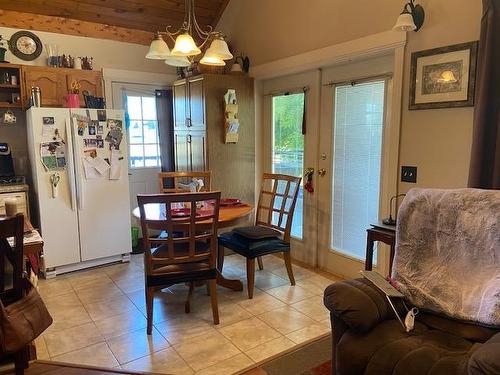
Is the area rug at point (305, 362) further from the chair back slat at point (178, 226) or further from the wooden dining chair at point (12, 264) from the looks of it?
the wooden dining chair at point (12, 264)

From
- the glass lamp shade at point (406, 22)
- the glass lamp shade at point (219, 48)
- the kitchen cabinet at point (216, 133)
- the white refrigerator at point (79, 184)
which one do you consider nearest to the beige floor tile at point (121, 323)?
the white refrigerator at point (79, 184)

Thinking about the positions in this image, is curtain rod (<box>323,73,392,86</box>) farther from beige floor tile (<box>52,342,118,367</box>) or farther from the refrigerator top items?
the refrigerator top items

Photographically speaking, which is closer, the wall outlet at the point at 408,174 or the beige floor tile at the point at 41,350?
the beige floor tile at the point at 41,350

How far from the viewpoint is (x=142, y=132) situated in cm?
468

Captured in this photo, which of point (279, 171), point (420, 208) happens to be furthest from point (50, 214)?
point (420, 208)

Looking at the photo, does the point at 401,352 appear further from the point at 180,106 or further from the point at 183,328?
the point at 180,106

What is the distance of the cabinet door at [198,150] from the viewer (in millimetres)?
4043

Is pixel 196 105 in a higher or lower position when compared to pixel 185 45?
lower

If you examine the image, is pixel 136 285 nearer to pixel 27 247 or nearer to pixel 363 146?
pixel 27 247

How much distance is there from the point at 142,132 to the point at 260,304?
2692 millimetres

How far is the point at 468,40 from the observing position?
95.0 inches

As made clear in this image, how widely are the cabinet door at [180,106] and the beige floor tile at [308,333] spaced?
265 centimetres

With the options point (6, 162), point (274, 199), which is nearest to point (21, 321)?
point (274, 199)

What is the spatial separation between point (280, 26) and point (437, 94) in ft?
6.13
